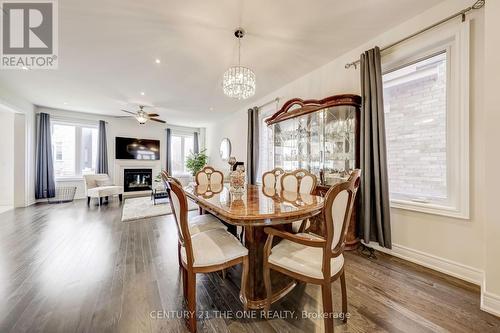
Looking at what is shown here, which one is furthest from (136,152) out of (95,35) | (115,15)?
(115,15)

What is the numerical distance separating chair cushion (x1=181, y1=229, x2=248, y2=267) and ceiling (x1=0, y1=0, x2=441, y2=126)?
2208mm

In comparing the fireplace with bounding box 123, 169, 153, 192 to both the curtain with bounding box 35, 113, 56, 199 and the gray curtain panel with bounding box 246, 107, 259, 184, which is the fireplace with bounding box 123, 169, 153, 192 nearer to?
the curtain with bounding box 35, 113, 56, 199

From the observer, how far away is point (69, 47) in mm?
2498

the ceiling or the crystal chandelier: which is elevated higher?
the ceiling

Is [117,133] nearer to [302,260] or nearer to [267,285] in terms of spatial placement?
[267,285]

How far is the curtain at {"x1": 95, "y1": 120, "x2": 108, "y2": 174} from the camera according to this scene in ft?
19.4

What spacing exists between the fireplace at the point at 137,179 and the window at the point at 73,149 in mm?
982

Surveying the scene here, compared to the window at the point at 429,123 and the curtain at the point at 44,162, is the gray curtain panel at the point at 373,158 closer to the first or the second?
the window at the point at 429,123

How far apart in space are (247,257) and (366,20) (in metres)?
2.79

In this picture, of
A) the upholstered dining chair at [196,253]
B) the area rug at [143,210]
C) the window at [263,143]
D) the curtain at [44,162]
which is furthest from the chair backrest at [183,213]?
the curtain at [44,162]

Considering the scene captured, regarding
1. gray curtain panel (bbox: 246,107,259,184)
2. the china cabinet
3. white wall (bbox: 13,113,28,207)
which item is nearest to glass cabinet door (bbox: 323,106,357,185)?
the china cabinet

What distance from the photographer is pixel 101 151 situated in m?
5.93

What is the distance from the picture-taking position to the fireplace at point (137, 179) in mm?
6489

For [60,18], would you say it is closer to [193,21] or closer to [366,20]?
[193,21]
